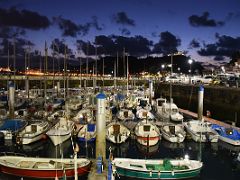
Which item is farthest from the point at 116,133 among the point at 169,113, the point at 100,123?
the point at 169,113

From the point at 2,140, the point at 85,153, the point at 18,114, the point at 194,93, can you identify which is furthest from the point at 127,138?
the point at 194,93

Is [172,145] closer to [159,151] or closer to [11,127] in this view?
[159,151]

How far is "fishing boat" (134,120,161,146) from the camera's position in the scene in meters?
26.1

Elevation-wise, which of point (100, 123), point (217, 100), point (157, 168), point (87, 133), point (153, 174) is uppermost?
point (100, 123)

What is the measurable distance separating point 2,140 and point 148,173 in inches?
664

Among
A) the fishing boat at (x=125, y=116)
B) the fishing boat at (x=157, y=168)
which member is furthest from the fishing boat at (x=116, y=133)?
the fishing boat at (x=125, y=116)

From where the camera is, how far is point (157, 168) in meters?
18.2

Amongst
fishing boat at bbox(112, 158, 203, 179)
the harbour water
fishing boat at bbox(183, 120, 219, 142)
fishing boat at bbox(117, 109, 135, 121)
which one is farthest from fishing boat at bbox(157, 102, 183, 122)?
fishing boat at bbox(112, 158, 203, 179)

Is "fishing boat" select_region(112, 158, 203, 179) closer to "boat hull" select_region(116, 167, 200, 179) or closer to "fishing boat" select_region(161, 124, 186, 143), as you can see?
"boat hull" select_region(116, 167, 200, 179)

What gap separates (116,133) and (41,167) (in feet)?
33.0

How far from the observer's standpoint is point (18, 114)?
37.8 m

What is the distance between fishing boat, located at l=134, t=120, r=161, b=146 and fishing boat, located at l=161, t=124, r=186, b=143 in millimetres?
1067

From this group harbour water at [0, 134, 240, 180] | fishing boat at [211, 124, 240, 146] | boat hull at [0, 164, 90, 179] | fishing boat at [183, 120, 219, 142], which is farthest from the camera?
fishing boat at [183, 120, 219, 142]

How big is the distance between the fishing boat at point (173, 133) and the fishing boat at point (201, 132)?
2.87 ft
